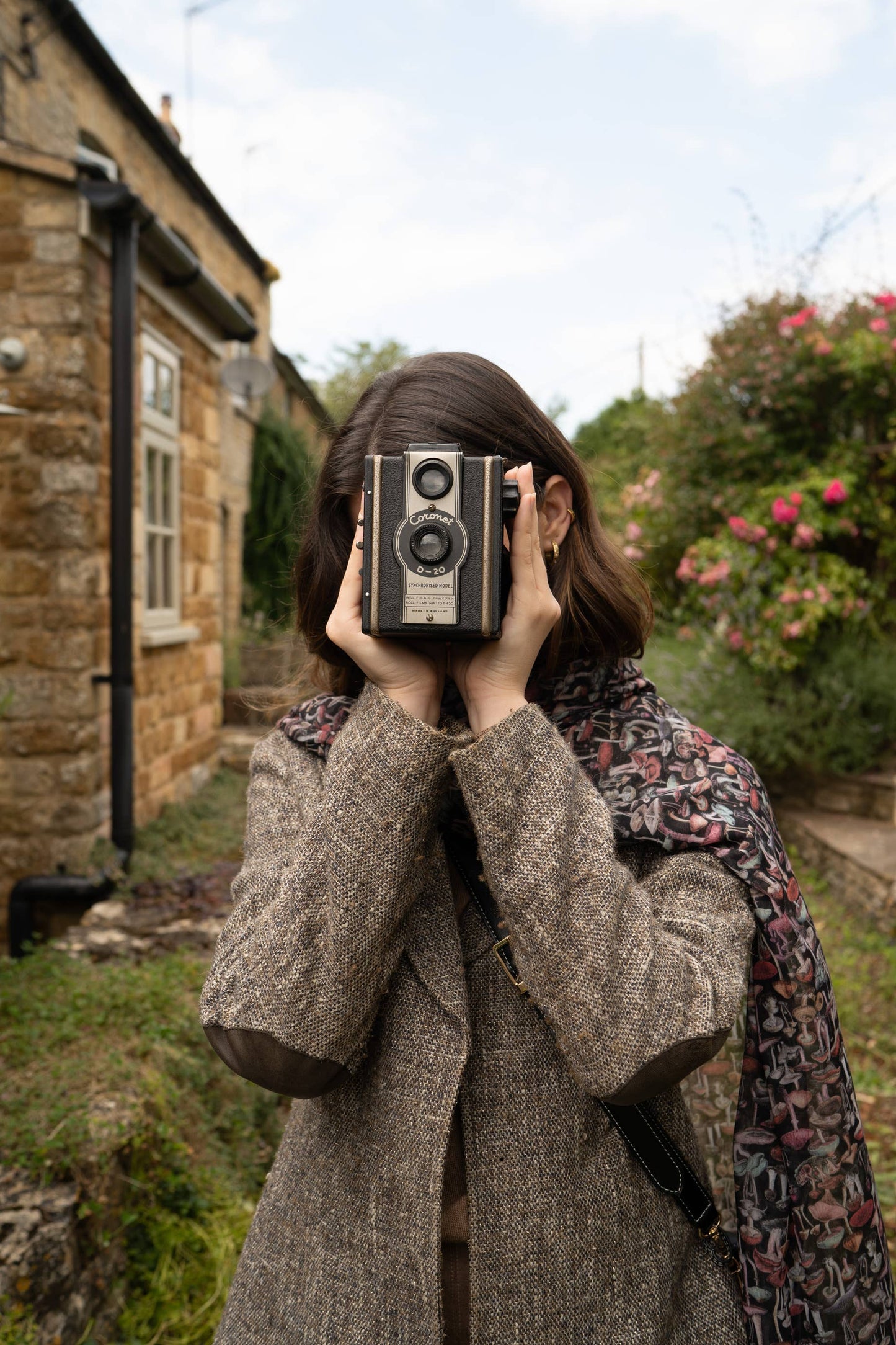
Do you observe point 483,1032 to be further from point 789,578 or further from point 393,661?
point 789,578

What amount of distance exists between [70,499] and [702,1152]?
11.9 feet

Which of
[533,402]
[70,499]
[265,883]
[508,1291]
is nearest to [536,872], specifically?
[265,883]

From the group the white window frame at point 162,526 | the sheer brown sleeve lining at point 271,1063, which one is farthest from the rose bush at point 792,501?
the sheer brown sleeve lining at point 271,1063

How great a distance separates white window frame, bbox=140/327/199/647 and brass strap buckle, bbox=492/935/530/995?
4242 mm

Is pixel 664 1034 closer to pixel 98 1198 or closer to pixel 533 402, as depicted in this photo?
pixel 533 402

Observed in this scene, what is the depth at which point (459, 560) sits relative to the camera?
105 cm

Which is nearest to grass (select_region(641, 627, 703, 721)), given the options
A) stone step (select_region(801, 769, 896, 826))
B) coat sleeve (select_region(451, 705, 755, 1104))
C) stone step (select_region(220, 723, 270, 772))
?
stone step (select_region(801, 769, 896, 826))

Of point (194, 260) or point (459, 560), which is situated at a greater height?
point (194, 260)

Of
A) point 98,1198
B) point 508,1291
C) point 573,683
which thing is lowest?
point 98,1198

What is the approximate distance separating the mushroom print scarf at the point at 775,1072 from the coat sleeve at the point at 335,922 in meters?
0.14

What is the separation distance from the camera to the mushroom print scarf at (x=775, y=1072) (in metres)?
1.13

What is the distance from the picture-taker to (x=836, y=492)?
6023mm

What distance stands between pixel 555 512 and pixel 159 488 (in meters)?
4.64

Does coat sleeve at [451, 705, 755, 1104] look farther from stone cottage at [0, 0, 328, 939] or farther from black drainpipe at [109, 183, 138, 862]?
black drainpipe at [109, 183, 138, 862]
